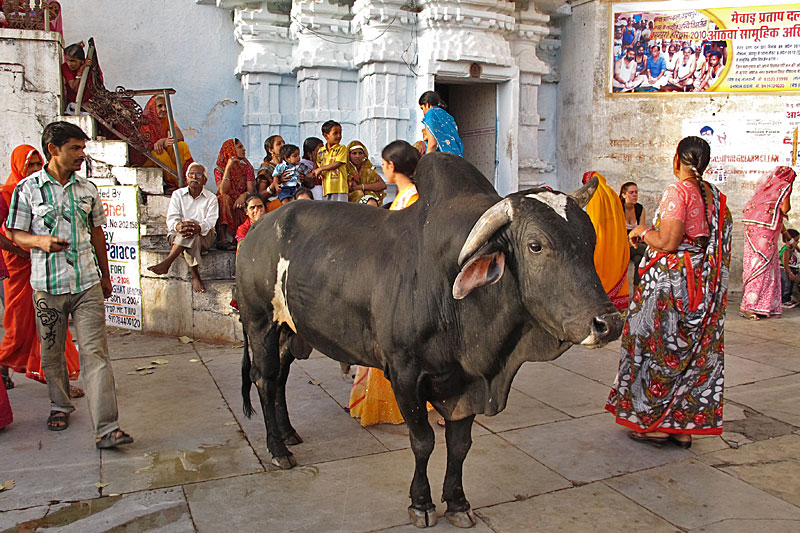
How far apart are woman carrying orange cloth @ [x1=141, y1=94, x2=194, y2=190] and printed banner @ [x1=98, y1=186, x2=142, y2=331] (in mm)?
698

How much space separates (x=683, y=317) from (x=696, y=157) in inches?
36.3

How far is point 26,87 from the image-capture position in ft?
23.3

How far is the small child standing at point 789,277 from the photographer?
8.60 metres

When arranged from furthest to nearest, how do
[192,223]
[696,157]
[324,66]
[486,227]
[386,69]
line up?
[324,66] → [386,69] → [192,223] → [696,157] → [486,227]

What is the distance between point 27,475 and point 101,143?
448 cm

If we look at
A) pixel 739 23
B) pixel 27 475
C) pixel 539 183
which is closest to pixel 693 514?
pixel 27 475

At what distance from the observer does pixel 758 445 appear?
3.99 meters

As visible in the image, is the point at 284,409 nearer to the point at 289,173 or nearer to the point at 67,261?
the point at 67,261

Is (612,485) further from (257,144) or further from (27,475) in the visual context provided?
(257,144)

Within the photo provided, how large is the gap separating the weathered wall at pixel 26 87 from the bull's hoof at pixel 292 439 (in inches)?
199

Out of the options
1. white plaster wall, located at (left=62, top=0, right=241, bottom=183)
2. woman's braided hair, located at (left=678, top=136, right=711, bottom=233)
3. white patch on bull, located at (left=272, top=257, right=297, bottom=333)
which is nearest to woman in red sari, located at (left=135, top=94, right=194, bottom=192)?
white plaster wall, located at (left=62, top=0, right=241, bottom=183)

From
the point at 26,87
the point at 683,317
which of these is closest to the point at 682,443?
the point at 683,317

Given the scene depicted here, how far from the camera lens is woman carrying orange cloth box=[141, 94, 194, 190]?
766 centimetres

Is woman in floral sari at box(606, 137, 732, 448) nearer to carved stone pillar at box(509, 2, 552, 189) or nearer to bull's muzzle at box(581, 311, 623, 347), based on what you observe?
bull's muzzle at box(581, 311, 623, 347)
